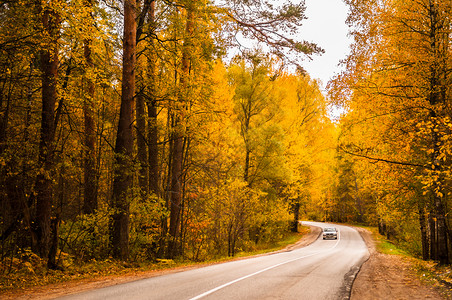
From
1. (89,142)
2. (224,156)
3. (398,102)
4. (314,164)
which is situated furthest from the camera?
(314,164)

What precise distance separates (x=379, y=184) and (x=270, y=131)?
376 inches

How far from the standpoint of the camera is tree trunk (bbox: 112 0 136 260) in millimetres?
11016

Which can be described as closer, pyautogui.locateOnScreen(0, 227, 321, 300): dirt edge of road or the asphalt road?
pyautogui.locateOnScreen(0, 227, 321, 300): dirt edge of road

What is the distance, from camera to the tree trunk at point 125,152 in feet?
36.1

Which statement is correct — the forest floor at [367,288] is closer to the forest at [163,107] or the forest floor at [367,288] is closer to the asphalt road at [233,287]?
the asphalt road at [233,287]

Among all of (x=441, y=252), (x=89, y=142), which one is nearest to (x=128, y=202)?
(x=89, y=142)

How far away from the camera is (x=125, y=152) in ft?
36.5

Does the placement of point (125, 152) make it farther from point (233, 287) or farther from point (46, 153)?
point (233, 287)

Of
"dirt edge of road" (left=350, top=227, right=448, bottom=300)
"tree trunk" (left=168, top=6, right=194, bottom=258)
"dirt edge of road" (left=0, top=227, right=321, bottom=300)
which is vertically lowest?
"dirt edge of road" (left=350, top=227, right=448, bottom=300)

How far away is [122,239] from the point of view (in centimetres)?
1121

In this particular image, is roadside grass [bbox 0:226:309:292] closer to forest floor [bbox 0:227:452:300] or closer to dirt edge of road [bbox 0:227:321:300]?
dirt edge of road [bbox 0:227:321:300]

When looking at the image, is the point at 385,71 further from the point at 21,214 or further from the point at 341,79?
the point at 21,214

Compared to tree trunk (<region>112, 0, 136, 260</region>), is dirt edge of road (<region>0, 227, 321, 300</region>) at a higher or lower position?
lower

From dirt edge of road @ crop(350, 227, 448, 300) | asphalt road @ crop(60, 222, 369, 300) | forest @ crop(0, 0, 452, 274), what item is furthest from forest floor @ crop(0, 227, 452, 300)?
forest @ crop(0, 0, 452, 274)
